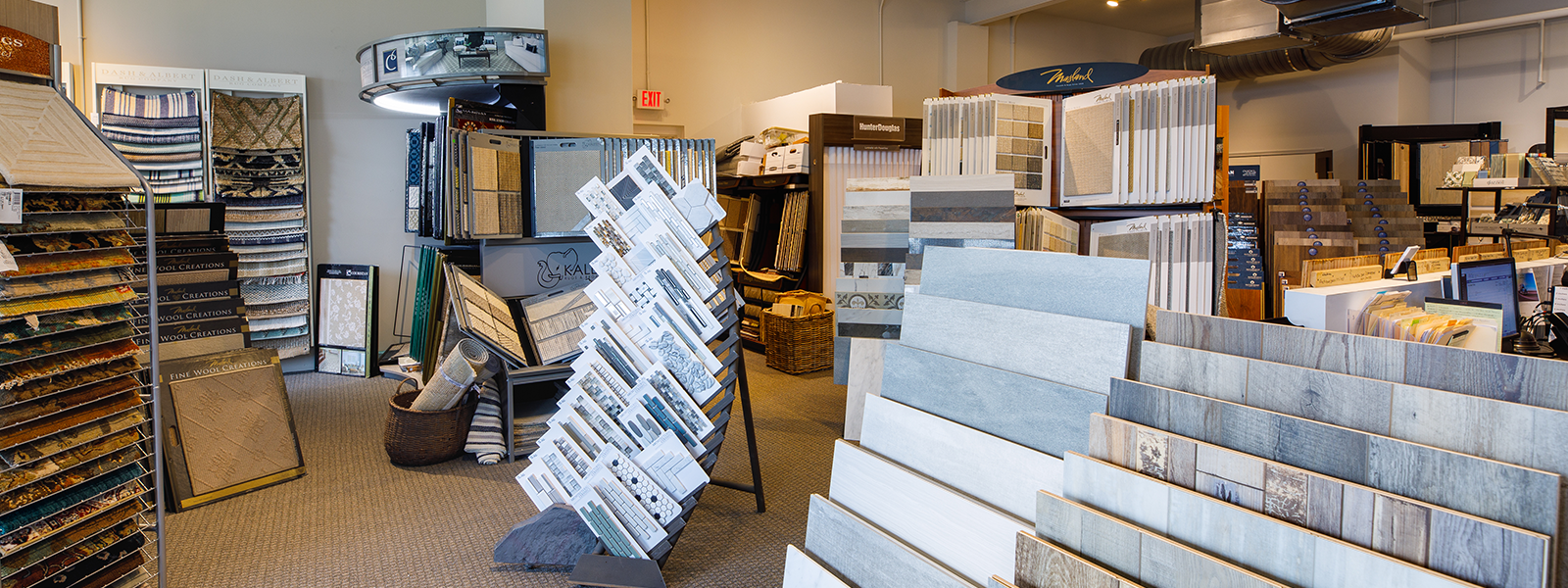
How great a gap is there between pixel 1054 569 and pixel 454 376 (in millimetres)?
3129

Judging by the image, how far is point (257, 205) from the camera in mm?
5656

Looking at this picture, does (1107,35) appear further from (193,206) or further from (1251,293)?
(193,206)

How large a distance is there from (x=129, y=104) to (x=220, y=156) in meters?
0.58

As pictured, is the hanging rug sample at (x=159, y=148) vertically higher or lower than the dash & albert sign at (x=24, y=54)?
higher

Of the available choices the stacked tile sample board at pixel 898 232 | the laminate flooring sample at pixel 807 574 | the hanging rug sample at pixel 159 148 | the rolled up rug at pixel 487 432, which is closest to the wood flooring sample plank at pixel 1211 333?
the laminate flooring sample at pixel 807 574

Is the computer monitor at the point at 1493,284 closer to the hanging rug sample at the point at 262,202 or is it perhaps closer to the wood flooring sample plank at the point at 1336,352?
the wood flooring sample plank at the point at 1336,352

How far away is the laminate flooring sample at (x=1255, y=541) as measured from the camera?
0.86m

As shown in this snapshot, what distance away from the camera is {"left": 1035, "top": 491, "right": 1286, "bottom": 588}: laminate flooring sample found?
3.18 ft

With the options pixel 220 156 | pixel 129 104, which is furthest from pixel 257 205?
pixel 129 104

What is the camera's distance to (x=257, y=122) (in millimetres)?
5633

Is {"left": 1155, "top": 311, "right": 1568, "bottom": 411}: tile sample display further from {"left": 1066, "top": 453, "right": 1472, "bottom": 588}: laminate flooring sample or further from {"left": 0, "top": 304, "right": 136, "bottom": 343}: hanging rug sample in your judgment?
{"left": 0, "top": 304, "right": 136, "bottom": 343}: hanging rug sample

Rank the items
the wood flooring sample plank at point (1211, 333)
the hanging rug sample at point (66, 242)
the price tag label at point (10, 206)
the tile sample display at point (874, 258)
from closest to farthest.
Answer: the wood flooring sample plank at point (1211, 333) → the price tag label at point (10, 206) → the hanging rug sample at point (66, 242) → the tile sample display at point (874, 258)

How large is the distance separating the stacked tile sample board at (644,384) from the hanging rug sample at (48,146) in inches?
49.6

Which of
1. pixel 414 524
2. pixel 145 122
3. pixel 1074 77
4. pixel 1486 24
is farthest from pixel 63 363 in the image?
pixel 1486 24
